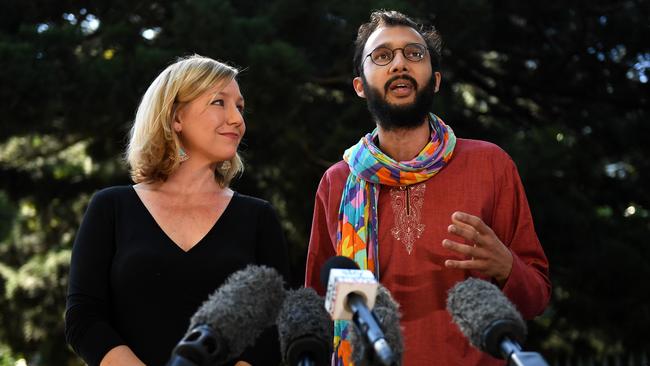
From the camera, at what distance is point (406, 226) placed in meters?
2.94

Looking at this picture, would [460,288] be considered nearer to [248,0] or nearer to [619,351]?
[248,0]

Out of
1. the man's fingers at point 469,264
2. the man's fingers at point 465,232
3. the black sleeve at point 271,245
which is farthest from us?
the black sleeve at point 271,245

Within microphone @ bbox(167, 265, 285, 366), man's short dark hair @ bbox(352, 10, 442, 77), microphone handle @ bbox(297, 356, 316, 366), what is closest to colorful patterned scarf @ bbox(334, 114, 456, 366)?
man's short dark hair @ bbox(352, 10, 442, 77)

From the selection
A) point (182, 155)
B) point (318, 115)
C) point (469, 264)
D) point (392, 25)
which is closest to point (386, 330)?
point (469, 264)

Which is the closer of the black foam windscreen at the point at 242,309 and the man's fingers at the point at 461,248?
the black foam windscreen at the point at 242,309

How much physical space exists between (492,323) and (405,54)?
146 cm

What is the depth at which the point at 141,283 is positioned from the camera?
2760 millimetres

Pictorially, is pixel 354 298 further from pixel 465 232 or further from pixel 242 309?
pixel 465 232

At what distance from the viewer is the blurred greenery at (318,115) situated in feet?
20.1

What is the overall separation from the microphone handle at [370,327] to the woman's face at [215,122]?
1.25m

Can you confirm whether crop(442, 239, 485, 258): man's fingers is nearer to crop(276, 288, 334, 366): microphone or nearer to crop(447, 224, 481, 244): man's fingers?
crop(447, 224, 481, 244): man's fingers

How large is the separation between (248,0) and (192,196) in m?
4.54

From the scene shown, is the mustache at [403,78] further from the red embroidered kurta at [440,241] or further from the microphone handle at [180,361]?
the microphone handle at [180,361]

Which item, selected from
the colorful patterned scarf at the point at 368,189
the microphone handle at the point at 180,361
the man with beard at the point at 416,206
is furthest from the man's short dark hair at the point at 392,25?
the microphone handle at the point at 180,361
